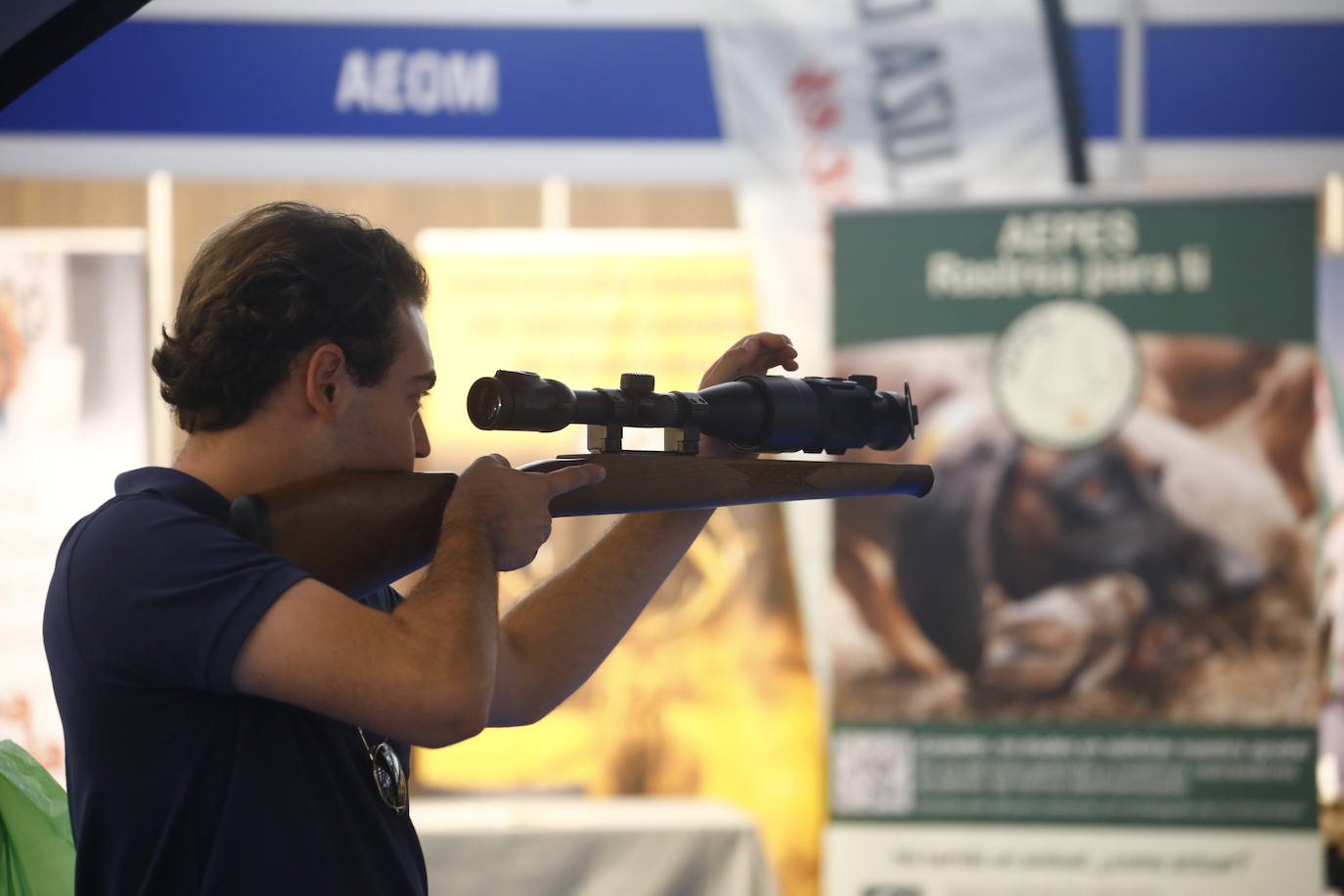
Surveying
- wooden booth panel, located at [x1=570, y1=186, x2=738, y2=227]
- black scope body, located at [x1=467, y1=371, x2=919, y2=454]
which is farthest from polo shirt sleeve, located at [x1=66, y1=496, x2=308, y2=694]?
wooden booth panel, located at [x1=570, y1=186, x2=738, y2=227]

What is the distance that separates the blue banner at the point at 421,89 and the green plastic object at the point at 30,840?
97.5 inches

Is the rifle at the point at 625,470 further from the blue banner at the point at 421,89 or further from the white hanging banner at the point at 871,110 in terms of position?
the blue banner at the point at 421,89

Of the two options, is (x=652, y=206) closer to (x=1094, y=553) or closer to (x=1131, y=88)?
(x=1131, y=88)

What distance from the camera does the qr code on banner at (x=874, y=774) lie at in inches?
123

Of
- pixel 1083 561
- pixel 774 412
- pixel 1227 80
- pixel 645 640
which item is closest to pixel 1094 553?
pixel 1083 561

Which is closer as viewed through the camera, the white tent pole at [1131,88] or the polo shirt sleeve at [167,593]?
the polo shirt sleeve at [167,593]

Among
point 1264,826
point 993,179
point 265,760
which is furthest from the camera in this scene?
point 993,179

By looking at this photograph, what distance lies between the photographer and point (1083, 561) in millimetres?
3086

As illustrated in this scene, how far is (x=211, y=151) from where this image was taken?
3416mm

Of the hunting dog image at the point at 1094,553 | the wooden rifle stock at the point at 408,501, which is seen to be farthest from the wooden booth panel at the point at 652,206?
the wooden rifle stock at the point at 408,501

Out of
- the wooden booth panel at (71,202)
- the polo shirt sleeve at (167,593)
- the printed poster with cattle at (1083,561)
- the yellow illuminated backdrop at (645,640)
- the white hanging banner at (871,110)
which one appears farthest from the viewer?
the wooden booth panel at (71,202)

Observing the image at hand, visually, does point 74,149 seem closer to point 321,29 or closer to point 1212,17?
point 321,29

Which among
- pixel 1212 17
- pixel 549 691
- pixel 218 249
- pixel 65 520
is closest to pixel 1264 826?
pixel 1212 17

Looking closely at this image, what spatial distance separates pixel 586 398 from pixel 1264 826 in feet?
8.30
